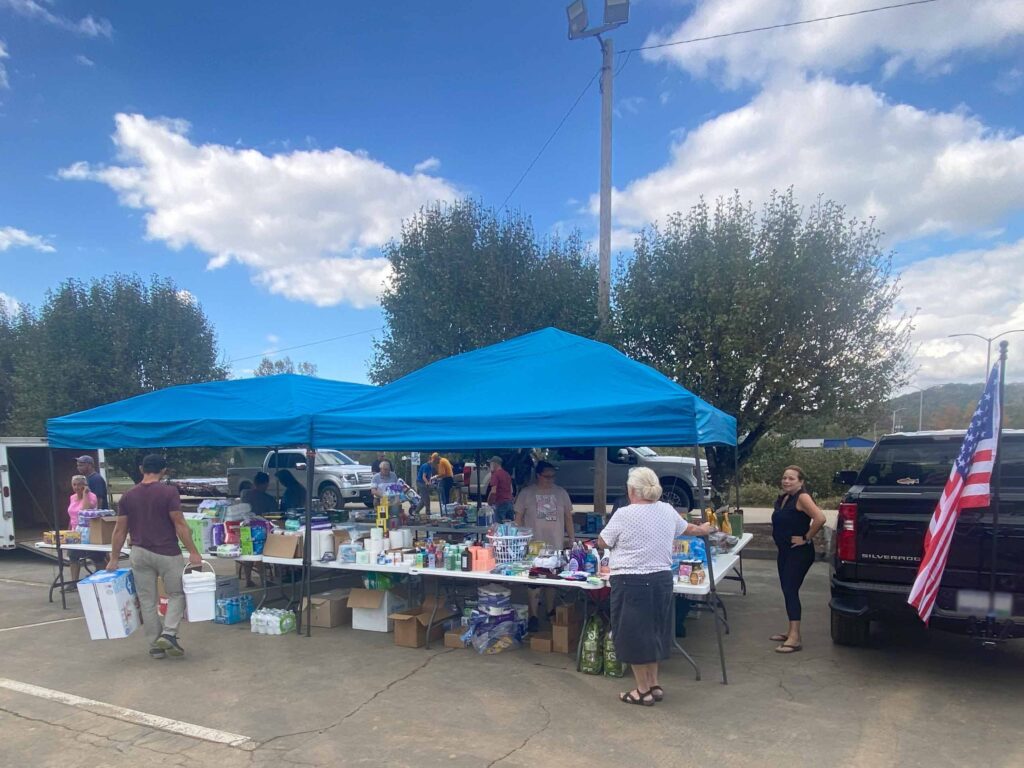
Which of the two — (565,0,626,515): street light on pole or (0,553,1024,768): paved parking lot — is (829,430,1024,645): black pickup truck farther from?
(565,0,626,515): street light on pole

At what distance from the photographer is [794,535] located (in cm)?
530

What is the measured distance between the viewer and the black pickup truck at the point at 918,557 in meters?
4.24

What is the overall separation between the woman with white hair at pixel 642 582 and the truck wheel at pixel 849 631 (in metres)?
1.98

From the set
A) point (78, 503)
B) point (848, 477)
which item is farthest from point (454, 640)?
point (78, 503)

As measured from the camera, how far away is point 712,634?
20.1 feet

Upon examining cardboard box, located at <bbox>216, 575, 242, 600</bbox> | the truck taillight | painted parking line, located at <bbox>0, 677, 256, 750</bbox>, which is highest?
the truck taillight

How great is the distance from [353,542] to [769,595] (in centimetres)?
491

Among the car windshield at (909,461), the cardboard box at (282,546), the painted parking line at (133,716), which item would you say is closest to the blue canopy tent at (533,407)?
the cardboard box at (282,546)

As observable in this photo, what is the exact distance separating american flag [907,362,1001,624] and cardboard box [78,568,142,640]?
5.95m

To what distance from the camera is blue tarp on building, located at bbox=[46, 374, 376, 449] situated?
21.1 ft

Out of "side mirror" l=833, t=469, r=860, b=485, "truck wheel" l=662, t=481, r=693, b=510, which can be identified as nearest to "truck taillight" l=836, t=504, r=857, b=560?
"side mirror" l=833, t=469, r=860, b=485

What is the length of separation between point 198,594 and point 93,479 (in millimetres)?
4493

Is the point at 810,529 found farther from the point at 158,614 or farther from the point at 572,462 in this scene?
the point at 572,462

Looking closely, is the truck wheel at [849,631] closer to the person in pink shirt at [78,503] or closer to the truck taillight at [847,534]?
the truck taillight at [847,534]
